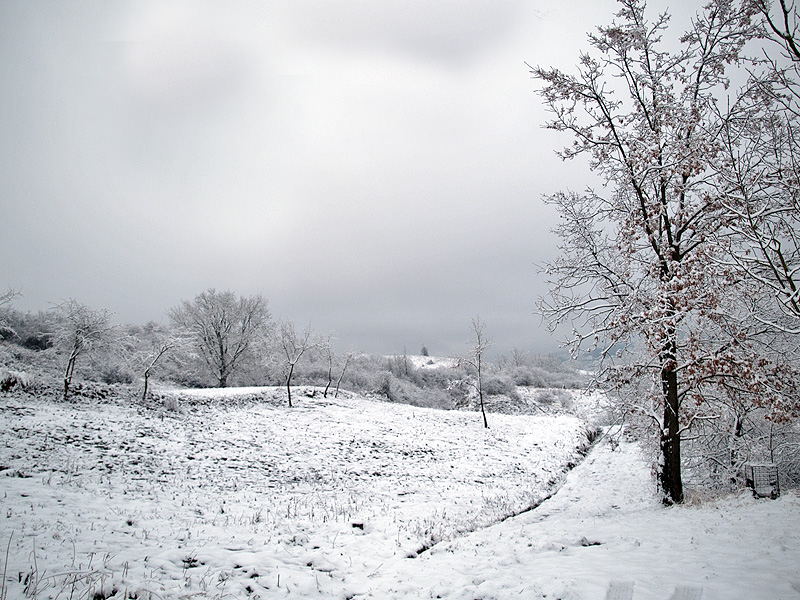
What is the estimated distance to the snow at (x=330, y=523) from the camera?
4.96 metres

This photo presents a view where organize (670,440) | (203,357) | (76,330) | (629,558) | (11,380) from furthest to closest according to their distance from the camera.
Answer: (203,357) < (76,330) < (11,380) < (670,440) < (629,558)

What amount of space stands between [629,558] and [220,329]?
4158 cm

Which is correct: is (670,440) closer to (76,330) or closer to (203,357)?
(76,330)

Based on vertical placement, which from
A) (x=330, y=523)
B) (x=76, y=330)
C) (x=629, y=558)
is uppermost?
(x=76, y=330)

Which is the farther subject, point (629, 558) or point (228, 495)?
point (228, 495)

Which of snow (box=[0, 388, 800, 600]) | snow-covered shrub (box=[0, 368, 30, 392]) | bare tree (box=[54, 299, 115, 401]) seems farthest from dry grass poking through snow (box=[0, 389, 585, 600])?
bare tree (box=[54, 299, 115, 401])

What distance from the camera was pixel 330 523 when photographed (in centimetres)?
916

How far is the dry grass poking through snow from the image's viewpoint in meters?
5.68

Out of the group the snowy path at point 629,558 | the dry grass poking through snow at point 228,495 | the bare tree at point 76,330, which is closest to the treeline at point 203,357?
the bare tree at point 76,330

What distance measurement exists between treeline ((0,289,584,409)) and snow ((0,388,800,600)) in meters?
5.17

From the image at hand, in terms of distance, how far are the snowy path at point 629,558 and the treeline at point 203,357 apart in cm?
721

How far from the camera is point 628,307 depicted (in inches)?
311

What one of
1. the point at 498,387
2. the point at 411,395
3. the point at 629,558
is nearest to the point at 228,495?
the point at 629,558

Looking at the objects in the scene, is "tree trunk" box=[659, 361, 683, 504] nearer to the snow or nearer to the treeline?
the snow
